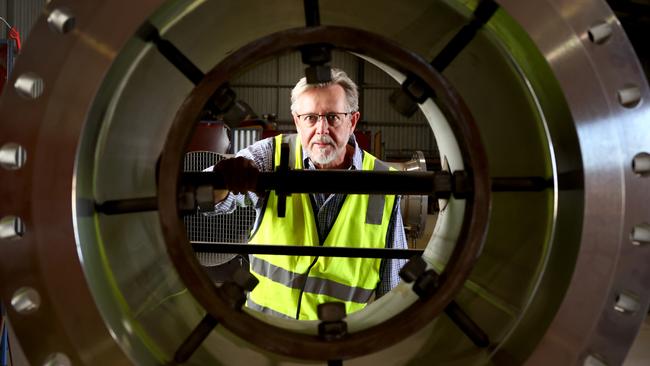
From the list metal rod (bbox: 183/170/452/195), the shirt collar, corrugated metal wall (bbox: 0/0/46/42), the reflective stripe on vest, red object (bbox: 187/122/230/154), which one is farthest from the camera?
corrugated metal wall (bbox: 0/0/46/42)

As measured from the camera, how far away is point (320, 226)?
1.79 metres

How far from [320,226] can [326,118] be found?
1.15 feet

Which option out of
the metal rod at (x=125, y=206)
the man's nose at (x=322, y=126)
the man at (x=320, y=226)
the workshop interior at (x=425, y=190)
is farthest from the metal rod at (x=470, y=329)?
the man's nose at (x=322, y=126)

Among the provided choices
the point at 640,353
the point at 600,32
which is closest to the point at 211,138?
the point at 640,353

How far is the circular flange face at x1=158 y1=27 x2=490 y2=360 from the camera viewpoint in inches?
19.5

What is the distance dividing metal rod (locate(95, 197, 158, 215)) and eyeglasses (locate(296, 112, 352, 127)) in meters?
1.24

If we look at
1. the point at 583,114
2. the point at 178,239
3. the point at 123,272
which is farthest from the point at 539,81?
the point at 123,272

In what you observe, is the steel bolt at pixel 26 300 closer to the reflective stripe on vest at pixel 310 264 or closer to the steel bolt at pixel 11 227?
the steel bolt at pixel 11 227

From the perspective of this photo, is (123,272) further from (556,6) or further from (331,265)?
(331,265)

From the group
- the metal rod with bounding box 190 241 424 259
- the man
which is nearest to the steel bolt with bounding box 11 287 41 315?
the metal rod with bounding box 190 241 424 259

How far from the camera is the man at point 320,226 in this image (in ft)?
5.72

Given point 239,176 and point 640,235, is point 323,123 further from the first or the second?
point 640,235

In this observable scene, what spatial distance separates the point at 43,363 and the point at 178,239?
0.15 meters

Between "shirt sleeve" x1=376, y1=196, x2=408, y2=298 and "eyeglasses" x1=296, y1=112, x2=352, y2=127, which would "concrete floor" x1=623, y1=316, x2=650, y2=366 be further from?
"eyeglasses" x1=296, y1=112, x2=352, y2=127
